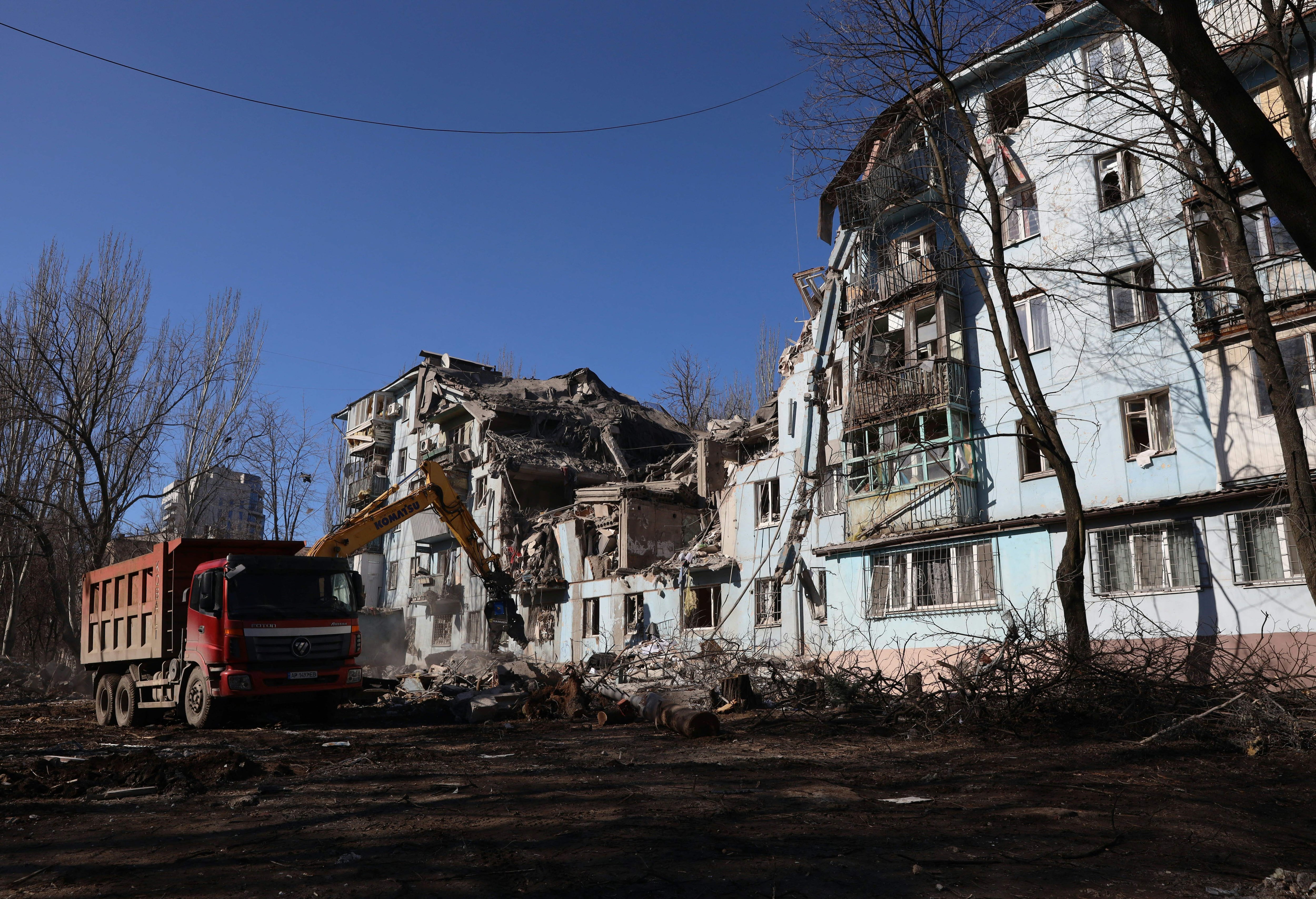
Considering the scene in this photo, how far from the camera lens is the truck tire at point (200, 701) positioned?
45.8 feet

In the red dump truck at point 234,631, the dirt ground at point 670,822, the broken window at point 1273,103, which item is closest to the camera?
the dirt ground at point 670,822

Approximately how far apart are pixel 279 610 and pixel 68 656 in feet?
84.4

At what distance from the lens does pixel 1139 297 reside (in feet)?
57.5

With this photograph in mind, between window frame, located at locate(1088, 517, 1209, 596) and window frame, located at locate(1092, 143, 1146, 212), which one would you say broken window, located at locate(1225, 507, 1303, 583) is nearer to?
window frame, located at locate(1088, 517, 1209, 596)

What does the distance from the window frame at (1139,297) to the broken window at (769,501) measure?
363 inches

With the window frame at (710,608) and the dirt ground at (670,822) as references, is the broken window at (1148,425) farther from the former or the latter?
the window frame at (710,608)

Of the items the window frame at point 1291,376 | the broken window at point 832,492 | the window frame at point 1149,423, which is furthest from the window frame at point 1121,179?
the broken window at point 832,492

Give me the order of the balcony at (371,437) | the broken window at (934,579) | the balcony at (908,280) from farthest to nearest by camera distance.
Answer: the balcony at (371,437)
the balcony at (908,280)
the broken window at (934,579)

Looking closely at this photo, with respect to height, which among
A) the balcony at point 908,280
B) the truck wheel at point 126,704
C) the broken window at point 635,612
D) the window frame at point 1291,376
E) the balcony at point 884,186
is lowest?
the truck wheel at point 126,704

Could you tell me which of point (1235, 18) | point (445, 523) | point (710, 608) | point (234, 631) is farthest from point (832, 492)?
point (234, 631)

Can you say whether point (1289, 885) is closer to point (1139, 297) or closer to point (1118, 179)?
point (1139, 297)

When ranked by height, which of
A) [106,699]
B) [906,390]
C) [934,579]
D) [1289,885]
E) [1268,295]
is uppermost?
[1268,295]

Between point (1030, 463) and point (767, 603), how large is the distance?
25.8 ft

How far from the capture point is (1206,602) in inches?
603
